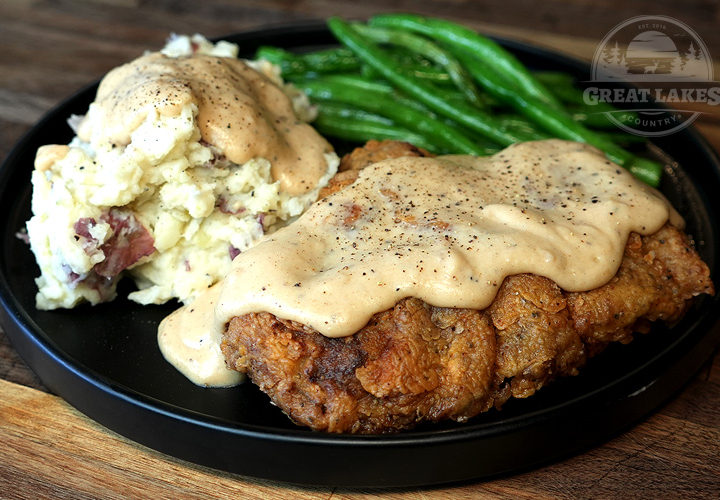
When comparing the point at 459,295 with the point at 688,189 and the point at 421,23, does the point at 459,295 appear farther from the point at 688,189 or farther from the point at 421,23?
the point at 421,23

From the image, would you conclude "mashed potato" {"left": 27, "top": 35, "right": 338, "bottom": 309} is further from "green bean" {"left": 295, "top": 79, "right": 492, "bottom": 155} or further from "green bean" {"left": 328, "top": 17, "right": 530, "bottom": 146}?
"green bean" {"left": 328, "top": 17, "right": 530, "bottom": 146}

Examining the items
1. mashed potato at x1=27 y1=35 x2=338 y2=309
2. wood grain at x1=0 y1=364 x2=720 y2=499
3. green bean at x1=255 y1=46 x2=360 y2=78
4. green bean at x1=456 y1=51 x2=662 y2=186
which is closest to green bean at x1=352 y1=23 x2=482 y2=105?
green bean at x1=456 y1=51 x2=662 y2=186

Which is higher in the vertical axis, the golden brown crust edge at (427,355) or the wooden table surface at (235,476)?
the golden brown crust edge at (427,355)

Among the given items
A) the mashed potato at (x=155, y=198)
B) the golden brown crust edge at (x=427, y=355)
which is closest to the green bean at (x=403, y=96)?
the mashed potato at (x=155, y=198)

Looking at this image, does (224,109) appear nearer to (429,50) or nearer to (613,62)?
(429,50)

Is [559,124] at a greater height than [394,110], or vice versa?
[559,124]

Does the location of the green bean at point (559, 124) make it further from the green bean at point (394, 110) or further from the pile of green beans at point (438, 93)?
the green bean at point (394, 110)

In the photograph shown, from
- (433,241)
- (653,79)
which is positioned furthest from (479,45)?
(433,241)

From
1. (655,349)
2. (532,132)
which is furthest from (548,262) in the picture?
(532,132)
